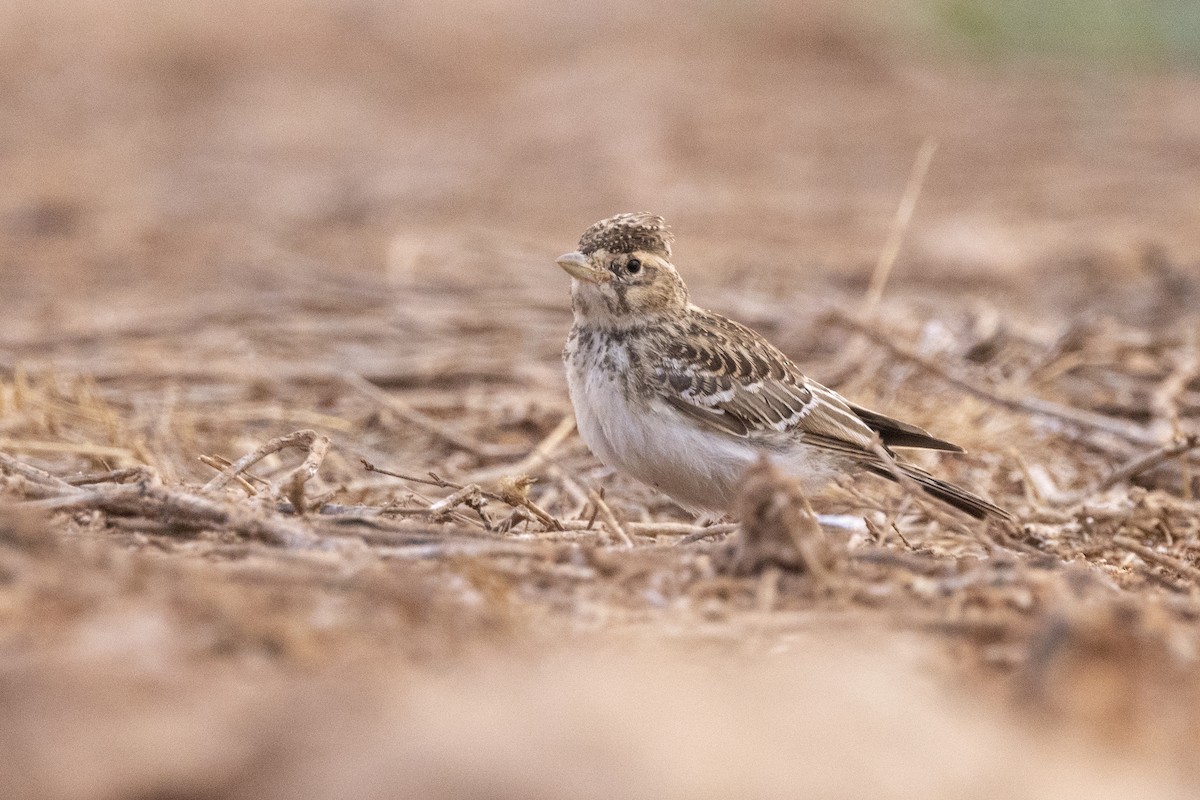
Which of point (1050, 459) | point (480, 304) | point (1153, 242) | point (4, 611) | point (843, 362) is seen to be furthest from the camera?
point (1153, 242)

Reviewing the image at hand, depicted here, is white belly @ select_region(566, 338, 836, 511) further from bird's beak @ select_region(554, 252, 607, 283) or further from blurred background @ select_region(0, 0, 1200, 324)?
blurred background @ select_region(0, 0, 1200, 324)

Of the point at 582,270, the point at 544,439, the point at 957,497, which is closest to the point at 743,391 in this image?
→ the point at 582,270

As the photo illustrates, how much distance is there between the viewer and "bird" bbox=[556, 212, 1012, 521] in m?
5.05

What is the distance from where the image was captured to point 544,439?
6.74 metres

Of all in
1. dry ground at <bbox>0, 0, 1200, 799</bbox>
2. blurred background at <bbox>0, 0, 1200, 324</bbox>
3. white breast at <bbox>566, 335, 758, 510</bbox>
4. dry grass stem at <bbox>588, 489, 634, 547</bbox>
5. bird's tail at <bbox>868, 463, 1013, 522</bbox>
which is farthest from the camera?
blurred background at <bbox>0, 0, 1200, 324</bbox>

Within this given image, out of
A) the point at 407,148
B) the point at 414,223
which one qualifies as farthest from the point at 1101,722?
the point at 407,148

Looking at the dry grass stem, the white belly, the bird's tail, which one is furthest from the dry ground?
the white belly

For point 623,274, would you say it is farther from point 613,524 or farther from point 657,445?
point 613,524

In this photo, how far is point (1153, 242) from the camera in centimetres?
1064

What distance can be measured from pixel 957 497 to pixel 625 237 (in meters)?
1.62

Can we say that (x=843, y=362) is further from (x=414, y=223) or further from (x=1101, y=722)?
(x=414, y=223)

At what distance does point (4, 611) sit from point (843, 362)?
533 cm

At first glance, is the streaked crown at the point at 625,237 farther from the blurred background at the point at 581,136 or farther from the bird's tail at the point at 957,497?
the blurred background at the point at 581,136

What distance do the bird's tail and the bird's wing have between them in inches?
10.2
